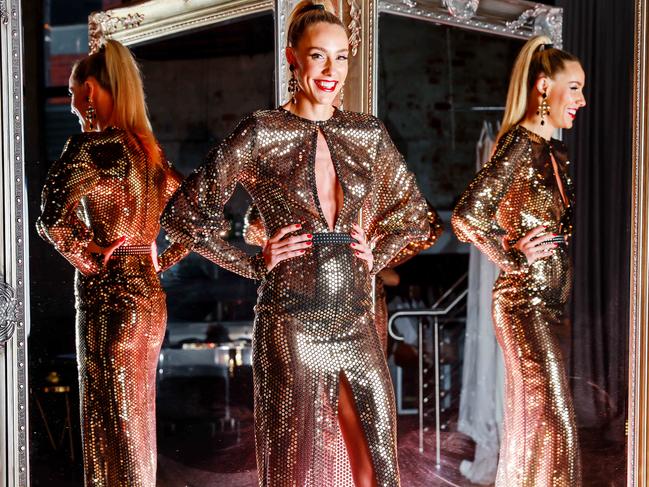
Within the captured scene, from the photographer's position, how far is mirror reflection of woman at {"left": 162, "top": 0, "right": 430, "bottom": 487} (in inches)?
106

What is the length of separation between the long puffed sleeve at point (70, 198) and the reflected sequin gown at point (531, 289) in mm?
1447

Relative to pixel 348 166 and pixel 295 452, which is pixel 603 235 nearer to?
pixel 348 166

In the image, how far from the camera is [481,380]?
14.7 ft

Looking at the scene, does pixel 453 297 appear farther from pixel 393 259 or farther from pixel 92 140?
pixel 92 140

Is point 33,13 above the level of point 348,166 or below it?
above

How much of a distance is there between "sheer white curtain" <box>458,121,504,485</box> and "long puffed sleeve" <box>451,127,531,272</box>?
2.85 ft

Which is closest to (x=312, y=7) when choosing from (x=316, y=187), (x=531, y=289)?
(x=316, y=187)

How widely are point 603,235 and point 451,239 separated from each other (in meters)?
0.73

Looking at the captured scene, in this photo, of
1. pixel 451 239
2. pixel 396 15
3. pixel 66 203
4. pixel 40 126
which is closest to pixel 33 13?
pixel 40 126

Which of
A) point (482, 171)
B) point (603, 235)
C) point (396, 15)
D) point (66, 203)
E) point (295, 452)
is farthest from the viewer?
point (603, 235)

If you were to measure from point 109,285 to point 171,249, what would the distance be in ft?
1.18

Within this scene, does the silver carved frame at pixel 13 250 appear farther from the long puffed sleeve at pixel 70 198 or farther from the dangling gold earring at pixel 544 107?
the dangling gold earring at pixel 544 107

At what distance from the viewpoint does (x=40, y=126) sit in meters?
3.72

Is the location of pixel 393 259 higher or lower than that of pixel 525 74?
lower
